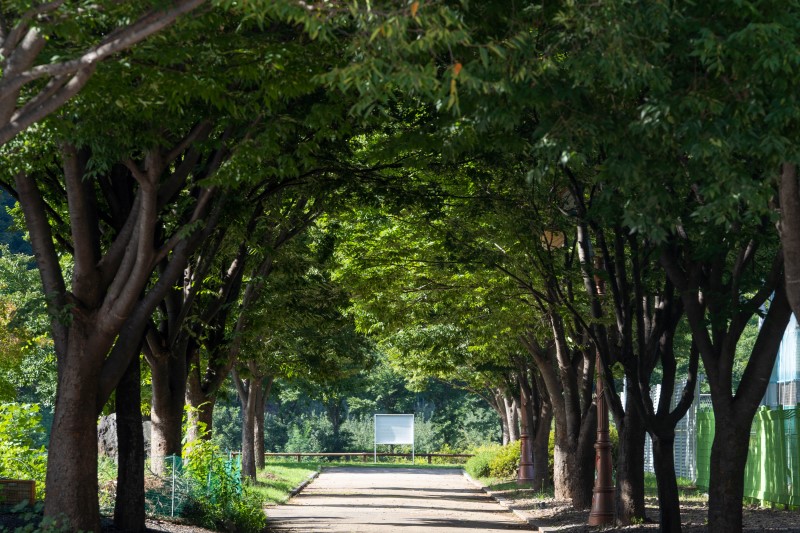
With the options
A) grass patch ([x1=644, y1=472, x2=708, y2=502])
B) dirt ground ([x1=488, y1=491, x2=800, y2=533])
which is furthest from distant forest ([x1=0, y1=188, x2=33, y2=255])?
dirt ground ([x1=488, y1=491, x2=800, y2=533])

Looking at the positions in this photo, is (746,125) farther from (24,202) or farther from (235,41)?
(24,202)

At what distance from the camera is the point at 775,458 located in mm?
22750

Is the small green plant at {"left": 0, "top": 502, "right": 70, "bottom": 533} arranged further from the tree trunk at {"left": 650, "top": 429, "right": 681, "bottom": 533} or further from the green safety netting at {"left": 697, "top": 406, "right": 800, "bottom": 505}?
the green safety netting at {"left": 697, "top": 406, "right": 800, "bottom": 505}

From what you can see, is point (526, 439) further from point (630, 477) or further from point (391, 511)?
point (630, 477)

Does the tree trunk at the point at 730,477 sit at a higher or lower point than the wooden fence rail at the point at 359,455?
higher

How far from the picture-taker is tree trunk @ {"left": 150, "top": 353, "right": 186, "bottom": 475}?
1825 cm

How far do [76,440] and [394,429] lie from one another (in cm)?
5311

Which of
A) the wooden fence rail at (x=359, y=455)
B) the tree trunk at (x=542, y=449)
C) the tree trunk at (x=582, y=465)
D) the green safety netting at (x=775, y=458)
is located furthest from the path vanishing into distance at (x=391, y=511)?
the wooden fence rail at (x=359, y=455)

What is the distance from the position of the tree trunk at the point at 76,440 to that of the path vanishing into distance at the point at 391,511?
7.71 metres

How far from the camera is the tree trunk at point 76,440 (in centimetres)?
1206

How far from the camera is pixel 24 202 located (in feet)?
41.5

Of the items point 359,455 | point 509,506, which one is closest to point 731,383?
point 509,506

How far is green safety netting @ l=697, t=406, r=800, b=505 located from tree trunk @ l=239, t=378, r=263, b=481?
14.5m

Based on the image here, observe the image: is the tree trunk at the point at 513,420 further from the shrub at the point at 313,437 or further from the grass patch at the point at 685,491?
the shrub at the point at 313,437
